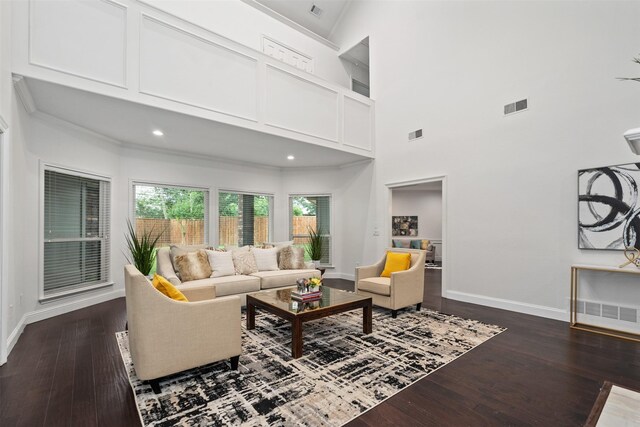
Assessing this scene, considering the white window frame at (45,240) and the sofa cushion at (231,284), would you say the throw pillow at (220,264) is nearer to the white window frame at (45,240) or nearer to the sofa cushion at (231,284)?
the sofa cushion at (231,284)

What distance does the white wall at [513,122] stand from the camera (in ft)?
12.2

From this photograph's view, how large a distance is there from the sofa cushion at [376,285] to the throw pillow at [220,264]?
2028mm

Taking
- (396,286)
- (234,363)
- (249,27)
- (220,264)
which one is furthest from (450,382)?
(249,27)

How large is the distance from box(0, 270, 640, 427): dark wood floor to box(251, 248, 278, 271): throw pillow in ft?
7.23

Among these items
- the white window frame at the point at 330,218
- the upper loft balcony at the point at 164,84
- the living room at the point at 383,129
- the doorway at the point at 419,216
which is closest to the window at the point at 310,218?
the white window frame at the point at 330,218

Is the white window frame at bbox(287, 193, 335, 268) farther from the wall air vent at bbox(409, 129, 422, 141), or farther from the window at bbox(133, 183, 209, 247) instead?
the wall air vent at bbox(409, 129, 422, 141)

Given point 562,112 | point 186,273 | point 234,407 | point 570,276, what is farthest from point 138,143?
point 570,276

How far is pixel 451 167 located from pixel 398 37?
3166mm

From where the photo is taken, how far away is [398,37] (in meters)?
6.32

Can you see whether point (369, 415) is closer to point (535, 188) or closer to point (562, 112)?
point (535, 188)

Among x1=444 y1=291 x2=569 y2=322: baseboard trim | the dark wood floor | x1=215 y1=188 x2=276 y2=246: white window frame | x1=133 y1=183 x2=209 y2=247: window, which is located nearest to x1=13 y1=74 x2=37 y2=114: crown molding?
x1=133 y1=183 x2=209 y2=247: window

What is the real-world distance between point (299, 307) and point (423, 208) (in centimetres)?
930

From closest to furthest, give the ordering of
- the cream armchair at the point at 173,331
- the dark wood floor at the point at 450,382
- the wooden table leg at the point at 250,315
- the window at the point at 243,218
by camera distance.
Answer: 1. the dark wood floor at the point at 450,382
2. the cream armchair at the point at 173,331
3. the wooden table leg at the point at 250,315
4. the window at the point at 243,218

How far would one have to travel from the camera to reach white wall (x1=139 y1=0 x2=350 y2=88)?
222 inches
